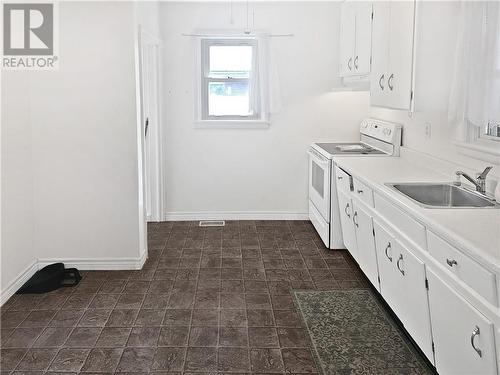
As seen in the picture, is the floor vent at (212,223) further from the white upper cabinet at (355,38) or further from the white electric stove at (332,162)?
the white upper cabinet at (355,38)

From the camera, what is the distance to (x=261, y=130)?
19.9 feet

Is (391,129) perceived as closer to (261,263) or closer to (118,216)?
(261,263)

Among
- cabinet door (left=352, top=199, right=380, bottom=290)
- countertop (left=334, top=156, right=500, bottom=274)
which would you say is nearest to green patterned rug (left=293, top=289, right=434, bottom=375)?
cabinet door (left=352, top=199, right=380, bottom=290)

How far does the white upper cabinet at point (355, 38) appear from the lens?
15.3ft

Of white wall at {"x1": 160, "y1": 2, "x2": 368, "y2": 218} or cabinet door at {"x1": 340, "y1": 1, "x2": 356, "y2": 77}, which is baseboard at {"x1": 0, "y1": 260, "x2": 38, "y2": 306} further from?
cabinet door at {"x1": 340, "y1": 1, "x2": 356, "y2": 77}

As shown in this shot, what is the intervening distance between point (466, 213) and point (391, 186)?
2.46 feet

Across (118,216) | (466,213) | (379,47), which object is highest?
(379,47)

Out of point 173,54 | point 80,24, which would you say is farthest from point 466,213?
point 173,54

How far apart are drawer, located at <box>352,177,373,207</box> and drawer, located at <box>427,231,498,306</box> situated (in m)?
1.04

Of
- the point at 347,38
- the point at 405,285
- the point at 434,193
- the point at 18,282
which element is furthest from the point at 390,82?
the point at 18,282

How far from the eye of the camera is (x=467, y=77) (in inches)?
124

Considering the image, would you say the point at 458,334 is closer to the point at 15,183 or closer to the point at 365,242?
the point at 365,242

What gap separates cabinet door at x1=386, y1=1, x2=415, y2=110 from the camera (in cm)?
367

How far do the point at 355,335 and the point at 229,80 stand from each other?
11.4 ft
